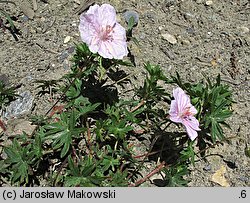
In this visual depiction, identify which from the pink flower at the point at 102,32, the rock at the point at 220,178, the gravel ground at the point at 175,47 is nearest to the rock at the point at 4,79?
the gravel ground at the point at 175,47

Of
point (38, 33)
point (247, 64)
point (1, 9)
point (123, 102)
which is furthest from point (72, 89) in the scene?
point (247, 64)

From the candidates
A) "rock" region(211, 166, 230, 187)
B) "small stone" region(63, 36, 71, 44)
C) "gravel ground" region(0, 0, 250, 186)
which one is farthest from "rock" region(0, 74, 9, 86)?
"rock" region(211, 166, 230, 187)

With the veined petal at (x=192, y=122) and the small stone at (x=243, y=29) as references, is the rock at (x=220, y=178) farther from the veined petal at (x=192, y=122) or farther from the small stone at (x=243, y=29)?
the small stone at (x=243, y=29)

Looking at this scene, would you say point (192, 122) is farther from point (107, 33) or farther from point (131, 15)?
point (131, 15)

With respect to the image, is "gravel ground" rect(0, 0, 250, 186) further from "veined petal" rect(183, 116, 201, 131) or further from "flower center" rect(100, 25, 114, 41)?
"flower center" rect(100, 25, 114, 41)

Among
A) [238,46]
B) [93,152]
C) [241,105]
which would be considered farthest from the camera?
[238,46]

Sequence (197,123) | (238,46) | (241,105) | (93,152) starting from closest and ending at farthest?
(197,123)
(93,152)
(241,105)
(238,46)

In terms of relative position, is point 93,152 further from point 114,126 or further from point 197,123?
point 197,123

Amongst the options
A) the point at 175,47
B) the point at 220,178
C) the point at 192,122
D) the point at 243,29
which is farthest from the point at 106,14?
the point at 243,29
